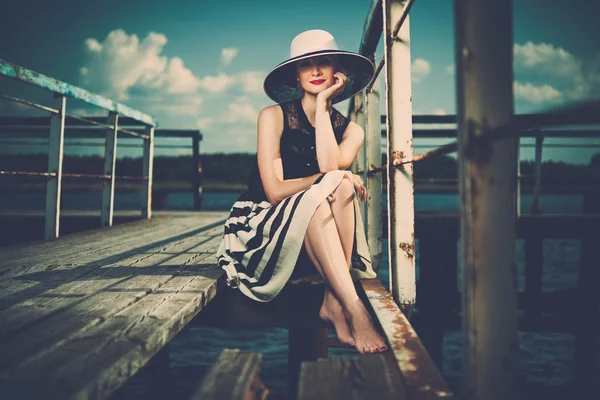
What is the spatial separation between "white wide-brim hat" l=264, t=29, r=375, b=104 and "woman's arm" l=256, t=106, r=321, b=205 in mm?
255

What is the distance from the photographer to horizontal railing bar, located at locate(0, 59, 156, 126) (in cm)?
283

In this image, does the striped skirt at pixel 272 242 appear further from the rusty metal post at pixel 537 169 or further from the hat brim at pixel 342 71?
the rusty metal post at pixel 537 169

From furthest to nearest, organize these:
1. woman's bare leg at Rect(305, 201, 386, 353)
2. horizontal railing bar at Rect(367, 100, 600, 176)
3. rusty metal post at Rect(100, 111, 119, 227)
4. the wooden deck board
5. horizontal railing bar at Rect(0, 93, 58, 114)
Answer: rusty metal post at Rect(100, 111, 119, 227)
horizontal railing bar at Rect(0, 93, 58, 114)
woman's bare leg at Rect(305, 201, 386, 353)
the wooden deck board
horizontal railing bar at Rect(367, 100, 600, 176)

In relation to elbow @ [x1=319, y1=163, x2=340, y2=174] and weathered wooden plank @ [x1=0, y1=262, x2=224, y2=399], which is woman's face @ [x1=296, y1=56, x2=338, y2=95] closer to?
elbow @ [x1=319, y1=163, x2=340, y2=174]

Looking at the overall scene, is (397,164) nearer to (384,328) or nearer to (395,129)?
(395,129)

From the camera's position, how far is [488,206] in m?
0.88

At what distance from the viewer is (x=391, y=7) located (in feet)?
Result: 6.64

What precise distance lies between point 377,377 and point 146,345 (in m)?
0.68

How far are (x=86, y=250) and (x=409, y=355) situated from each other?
2.62m

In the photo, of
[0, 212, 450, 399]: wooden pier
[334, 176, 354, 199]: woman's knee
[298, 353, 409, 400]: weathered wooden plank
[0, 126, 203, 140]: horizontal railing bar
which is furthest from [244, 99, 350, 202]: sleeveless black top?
[0, 126, 203, 140]: horizontal railing bar

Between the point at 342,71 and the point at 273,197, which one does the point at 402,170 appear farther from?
the point at 342,71

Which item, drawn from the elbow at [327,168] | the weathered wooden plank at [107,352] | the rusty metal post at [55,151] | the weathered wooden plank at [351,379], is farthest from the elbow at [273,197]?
the rusty metal post at [55,151]

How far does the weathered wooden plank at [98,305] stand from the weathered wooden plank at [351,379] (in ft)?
2.36

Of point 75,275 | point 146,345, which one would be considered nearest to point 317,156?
point 146,345
